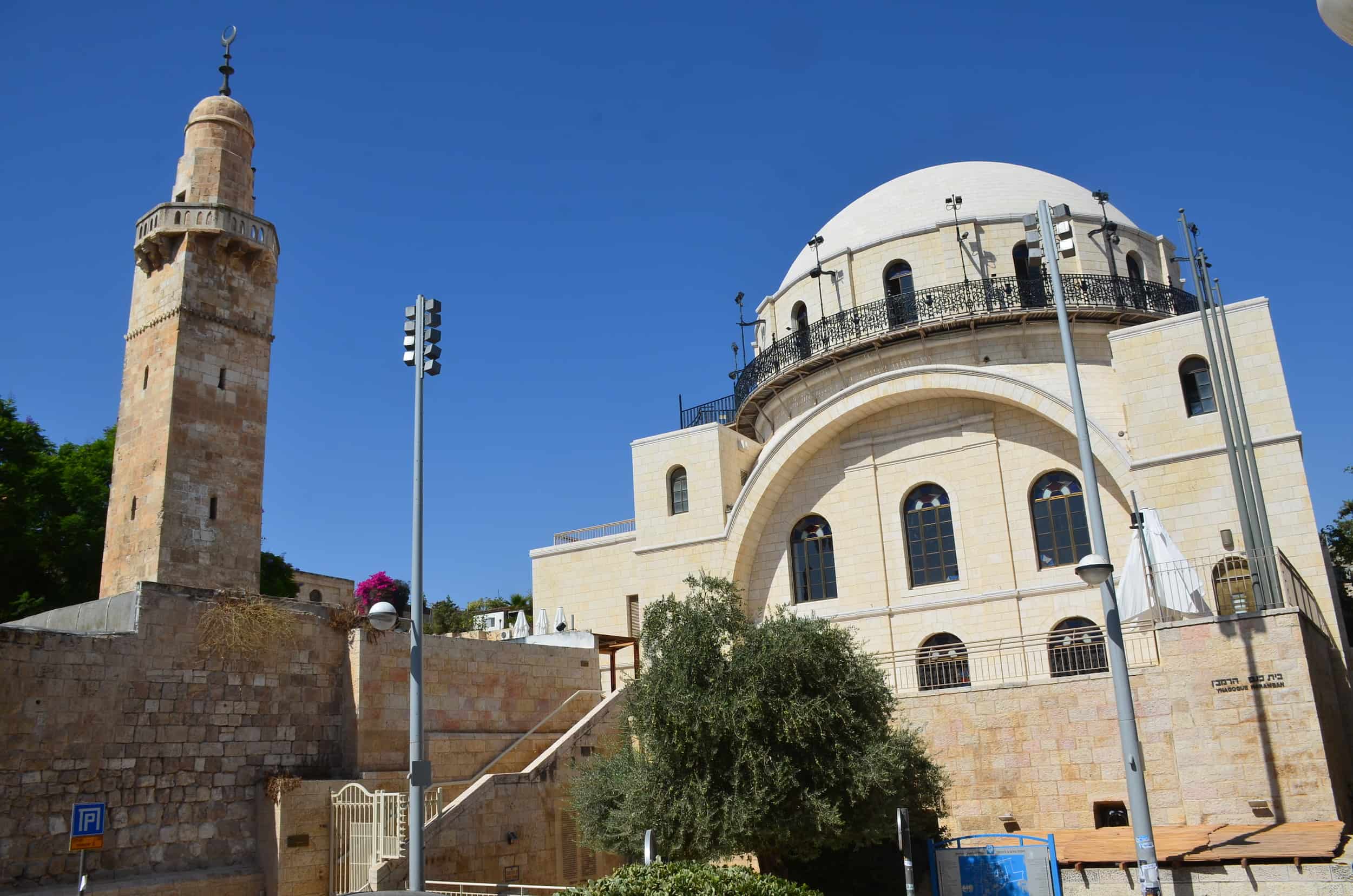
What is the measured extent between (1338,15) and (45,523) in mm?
25566

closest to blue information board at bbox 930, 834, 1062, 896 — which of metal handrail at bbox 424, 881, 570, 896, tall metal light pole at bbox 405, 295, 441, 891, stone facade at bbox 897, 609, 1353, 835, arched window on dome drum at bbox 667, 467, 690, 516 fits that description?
stone facade at bbox 897, 609, 1353, 835

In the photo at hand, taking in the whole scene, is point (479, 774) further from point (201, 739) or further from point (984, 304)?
point (984, 304)

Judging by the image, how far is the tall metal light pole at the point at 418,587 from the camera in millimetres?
10555

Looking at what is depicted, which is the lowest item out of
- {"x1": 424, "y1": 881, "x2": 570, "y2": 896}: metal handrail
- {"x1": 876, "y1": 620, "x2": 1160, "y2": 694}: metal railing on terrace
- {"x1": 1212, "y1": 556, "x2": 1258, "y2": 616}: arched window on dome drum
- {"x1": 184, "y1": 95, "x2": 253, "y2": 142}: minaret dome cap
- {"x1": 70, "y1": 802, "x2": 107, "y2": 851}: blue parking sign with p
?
{"x1": 424, "y1": 881, "x2": 570, "y2": 896}: metal handrail

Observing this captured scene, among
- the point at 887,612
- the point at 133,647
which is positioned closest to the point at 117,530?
the point at 133,647

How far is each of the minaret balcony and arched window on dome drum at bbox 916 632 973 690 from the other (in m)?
14.1

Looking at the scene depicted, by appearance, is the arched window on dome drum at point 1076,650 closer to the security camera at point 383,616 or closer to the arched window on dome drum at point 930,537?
the arched window on dome drum at point 930,537

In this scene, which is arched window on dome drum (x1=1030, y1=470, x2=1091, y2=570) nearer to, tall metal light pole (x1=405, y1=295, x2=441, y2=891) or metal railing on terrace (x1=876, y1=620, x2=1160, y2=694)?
→ metal railing on terrace (x1=876, y1=620, x2=1160, y2=694)

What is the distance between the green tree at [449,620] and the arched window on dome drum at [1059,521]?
17679mm

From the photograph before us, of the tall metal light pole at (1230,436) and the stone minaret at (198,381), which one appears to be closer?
the tall metal light pole at (1230,436)

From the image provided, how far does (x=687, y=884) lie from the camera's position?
7.64m

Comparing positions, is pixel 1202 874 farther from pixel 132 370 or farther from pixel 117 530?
pixel 132 370

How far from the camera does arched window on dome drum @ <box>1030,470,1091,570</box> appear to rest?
62.7ft

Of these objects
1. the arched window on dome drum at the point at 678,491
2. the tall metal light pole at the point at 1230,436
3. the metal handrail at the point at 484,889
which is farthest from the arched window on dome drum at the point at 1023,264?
the metal handrail at the point at 484,889
